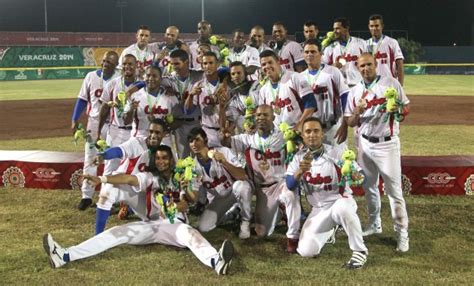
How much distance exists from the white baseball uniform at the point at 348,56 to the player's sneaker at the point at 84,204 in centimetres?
406

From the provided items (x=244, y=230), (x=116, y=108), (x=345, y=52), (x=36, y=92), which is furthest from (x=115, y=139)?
(x=36, y=92)

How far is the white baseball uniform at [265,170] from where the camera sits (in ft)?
19.5

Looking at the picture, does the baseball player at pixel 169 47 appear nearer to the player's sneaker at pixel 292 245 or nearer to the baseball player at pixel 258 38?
the baseball player at pixel 258 38

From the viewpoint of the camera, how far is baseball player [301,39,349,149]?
6207mm

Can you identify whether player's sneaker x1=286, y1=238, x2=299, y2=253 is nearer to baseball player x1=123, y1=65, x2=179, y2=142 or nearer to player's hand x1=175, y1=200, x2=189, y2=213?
player's hand x1=175, y1=200, x2=189, y2=213

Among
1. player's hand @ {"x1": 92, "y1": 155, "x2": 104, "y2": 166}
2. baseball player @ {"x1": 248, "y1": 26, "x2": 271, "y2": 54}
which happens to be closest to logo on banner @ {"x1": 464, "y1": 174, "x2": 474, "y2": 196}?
baseball player @ {"x1": 248, "y1": 26, "x2": 271, "y2": 54}

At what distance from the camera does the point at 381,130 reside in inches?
216

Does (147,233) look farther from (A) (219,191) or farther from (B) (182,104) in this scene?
(B) (182,104)

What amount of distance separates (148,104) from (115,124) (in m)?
0.74

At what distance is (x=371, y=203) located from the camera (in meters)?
5.80

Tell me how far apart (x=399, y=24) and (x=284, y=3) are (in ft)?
37.8

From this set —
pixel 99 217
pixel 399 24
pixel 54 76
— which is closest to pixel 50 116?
pixel 99 217

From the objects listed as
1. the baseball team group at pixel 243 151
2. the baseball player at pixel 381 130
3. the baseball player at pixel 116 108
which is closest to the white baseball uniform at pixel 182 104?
the baseball team group at pixel 243 151

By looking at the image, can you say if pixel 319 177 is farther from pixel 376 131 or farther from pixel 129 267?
pixel 129 267
